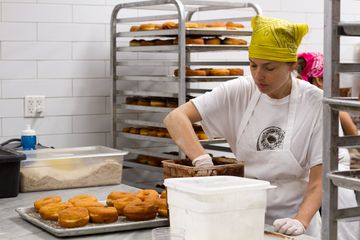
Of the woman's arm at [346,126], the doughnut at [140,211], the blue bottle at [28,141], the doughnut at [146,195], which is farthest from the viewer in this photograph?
the woman's arm at [346,126]

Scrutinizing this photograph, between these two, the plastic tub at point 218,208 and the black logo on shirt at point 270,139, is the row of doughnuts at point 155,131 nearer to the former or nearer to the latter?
the black logo on shirt at point 270,139

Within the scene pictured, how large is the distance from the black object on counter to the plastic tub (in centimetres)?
112

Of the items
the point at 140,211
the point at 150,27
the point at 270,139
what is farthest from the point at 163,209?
the point at 150,27

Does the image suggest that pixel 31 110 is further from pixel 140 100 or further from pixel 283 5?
pixel 283 5

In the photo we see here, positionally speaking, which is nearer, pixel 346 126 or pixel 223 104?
pixel 223 104

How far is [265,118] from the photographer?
294cm

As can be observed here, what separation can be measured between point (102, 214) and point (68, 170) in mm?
887

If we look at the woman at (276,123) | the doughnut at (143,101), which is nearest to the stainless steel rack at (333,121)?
the woman at (276,123)

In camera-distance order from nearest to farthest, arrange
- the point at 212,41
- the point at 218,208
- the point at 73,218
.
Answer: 1. the point at 218,208
2. the point at 73,218
3. the point at 212,41

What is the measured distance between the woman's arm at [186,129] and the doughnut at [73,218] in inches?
29.3

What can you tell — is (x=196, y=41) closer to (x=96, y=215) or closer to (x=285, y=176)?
(x=285, y=176)

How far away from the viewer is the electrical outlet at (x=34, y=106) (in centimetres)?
432

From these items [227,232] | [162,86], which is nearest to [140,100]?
[162,86]

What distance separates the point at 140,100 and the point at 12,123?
0.84 m
